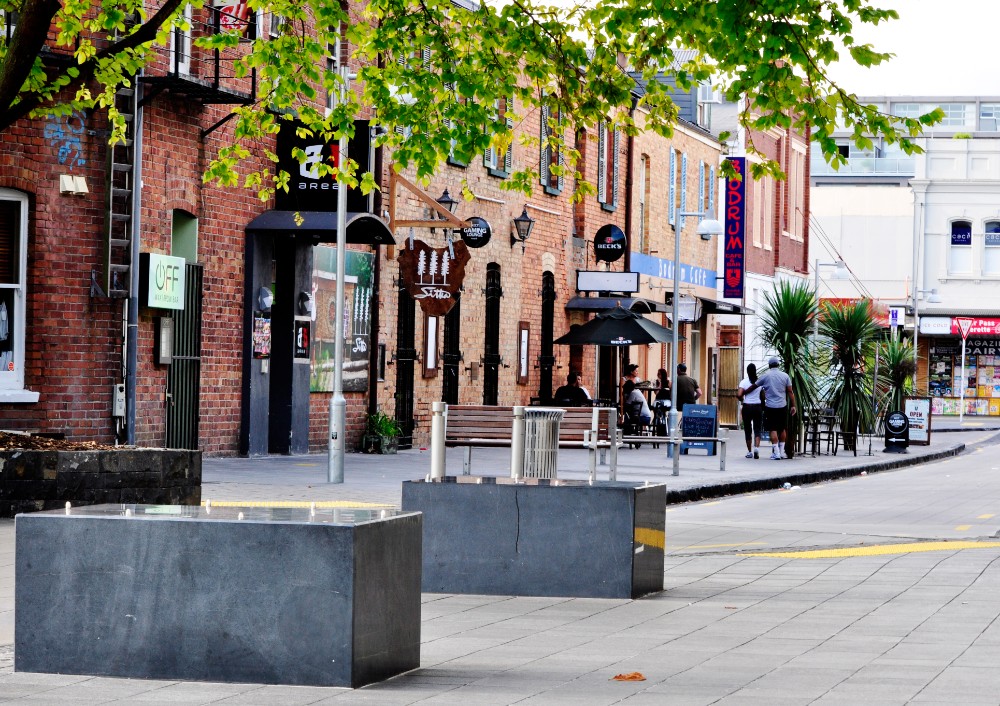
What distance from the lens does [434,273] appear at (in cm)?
2695

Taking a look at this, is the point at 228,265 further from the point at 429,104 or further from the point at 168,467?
the point at 168,467

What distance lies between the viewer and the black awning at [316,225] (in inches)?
901

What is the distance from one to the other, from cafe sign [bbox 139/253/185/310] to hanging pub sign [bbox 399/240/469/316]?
5920mm

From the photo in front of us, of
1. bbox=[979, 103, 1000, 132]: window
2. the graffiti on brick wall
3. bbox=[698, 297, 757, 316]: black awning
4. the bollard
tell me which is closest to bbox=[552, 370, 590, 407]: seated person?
bbox=[698, 297, 757, 316]: black awning

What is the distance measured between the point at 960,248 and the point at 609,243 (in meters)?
35.4

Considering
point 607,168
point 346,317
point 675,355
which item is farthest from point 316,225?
point 607,168

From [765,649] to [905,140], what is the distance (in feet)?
20.7

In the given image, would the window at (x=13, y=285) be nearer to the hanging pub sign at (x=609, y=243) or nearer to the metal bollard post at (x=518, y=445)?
the metal bollard post at (x=518, y=445)

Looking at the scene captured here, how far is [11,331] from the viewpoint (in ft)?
63.7

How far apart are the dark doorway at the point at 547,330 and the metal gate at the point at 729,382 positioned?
13.8 m

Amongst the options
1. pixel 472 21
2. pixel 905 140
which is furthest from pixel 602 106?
pixel 905 140

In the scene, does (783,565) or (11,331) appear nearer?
(783,565)

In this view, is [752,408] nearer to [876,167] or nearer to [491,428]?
[491,428]

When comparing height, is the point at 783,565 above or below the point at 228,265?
below
